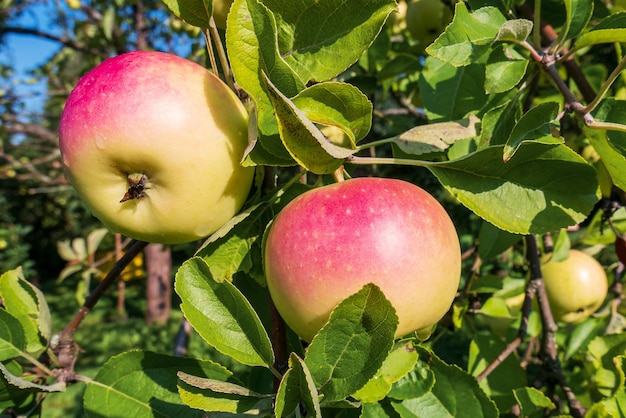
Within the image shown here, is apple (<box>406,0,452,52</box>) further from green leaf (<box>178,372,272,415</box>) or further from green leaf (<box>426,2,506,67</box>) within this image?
green leaf (<box>178,372,272,415</box>)

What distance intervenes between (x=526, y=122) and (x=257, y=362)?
0.42 m

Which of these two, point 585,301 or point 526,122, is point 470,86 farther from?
point 585,301

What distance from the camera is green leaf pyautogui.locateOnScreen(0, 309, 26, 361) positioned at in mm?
766

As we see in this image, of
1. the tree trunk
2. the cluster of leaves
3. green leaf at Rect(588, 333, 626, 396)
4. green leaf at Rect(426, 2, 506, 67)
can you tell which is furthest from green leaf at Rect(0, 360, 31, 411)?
the tree trunk

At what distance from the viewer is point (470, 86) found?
2.79 feet

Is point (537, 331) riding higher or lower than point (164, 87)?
lower

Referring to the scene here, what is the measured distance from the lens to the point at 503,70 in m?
0.73

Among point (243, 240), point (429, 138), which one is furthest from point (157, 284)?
point (429, 138)

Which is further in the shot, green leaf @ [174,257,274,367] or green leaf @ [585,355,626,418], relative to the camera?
green leaf @ [585,355,626,418]

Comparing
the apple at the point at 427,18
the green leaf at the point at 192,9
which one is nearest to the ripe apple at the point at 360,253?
the green leaf at the point at 192,9

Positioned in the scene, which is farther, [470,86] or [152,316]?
[152,316]

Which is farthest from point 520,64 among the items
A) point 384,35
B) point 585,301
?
point 585,301

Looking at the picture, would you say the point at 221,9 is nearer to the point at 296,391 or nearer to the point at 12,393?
the point at 296,391

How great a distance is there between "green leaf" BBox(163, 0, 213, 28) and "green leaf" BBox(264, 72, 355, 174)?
8.7 inches
